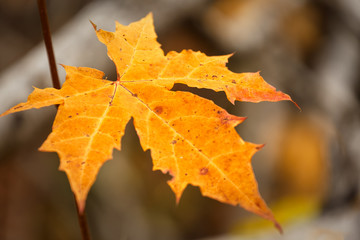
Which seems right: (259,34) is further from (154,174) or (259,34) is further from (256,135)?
(154,174)

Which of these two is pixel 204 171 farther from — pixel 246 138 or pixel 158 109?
pixel 246 138

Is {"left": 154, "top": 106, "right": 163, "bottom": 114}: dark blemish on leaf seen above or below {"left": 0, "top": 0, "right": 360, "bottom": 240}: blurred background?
below

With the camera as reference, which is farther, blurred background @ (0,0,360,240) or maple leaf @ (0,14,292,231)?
blurred background @ (0,0,360,240)

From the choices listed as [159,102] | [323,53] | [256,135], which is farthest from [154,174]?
[159,102]

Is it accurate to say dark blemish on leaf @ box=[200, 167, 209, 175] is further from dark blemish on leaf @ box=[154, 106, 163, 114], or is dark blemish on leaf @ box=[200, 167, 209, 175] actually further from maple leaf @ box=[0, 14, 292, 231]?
dark blemish on leaf @ box=[154, 106, 163, 114]

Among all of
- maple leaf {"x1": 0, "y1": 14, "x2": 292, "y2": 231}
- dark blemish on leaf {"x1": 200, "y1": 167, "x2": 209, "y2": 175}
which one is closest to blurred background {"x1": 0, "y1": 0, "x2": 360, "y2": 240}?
maple leaf {"x1": 0, "y1": 14, "x2": 292, "y2": 231}

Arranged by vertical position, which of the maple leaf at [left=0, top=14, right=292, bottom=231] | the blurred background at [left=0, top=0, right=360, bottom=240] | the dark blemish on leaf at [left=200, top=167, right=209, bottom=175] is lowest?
the dark blemish on leaf at [left=200, top=167, right=209, bottom=175]
